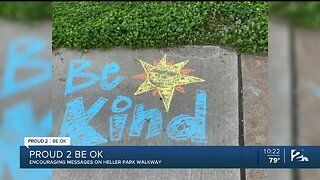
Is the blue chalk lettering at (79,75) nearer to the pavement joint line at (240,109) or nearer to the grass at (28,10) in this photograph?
the pavement joint line at (240,109)

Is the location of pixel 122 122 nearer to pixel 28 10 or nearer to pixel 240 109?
pixel 240 109

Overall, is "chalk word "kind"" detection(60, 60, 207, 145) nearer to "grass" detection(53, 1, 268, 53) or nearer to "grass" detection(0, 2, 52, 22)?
"grass" detection(53, 1, 268, 53)

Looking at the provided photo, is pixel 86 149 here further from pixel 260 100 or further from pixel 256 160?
pixel 260 100

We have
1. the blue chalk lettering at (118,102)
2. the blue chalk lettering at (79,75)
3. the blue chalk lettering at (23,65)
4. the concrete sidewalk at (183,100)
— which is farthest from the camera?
the blue chalk lettering at (79,75)

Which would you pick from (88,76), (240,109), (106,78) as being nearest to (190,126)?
(240,109)

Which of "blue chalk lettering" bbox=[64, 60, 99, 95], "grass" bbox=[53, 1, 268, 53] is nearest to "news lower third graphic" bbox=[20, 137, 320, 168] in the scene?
"blue chalk lettering" bbox=[64, 60, 99, 95]

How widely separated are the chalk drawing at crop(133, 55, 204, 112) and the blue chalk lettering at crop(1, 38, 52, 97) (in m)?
0.95

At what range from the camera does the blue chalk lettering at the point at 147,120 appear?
3.21 meters

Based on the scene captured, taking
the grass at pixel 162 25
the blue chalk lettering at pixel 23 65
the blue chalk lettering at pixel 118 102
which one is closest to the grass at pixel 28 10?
the blue chalk lettering at pixel 23 65

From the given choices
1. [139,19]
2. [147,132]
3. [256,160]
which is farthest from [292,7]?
[139,19]

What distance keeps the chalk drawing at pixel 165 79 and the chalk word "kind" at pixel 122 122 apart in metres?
0.12

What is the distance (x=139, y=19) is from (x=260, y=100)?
48.0 inches

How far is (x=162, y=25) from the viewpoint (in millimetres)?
3896

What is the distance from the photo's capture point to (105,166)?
2.48 meters
